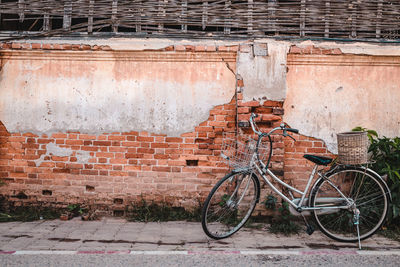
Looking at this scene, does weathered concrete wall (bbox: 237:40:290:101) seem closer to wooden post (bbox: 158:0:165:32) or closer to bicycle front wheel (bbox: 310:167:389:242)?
wooden post (bbox: 158:0:165:32)

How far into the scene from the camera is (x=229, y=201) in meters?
4.25

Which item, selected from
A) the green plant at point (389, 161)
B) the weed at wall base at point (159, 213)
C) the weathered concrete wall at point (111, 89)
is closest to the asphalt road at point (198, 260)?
the green plant at point (389, 161)

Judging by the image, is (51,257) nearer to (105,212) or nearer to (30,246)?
(30,246)

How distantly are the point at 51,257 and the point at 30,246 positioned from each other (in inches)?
19.4

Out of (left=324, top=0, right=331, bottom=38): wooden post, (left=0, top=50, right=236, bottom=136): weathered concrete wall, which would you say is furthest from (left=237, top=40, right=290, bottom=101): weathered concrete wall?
(left=324, top=0, right=331, bottom=38): wooden post

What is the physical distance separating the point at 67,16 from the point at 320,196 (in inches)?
181

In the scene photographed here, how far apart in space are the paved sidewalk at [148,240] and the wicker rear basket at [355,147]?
1.04 m

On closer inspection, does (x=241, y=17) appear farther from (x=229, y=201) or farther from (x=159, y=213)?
(x=159, y=213)

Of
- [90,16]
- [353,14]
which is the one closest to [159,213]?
[90,16]

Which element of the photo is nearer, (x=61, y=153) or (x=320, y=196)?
(x=320, y=196)

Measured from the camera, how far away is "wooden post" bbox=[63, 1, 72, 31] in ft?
17.2

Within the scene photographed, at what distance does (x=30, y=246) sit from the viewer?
12.9 ft

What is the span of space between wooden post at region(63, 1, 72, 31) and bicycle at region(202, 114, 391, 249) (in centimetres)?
325

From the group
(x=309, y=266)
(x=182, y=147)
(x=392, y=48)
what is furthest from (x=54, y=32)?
(x=392, y=48)
